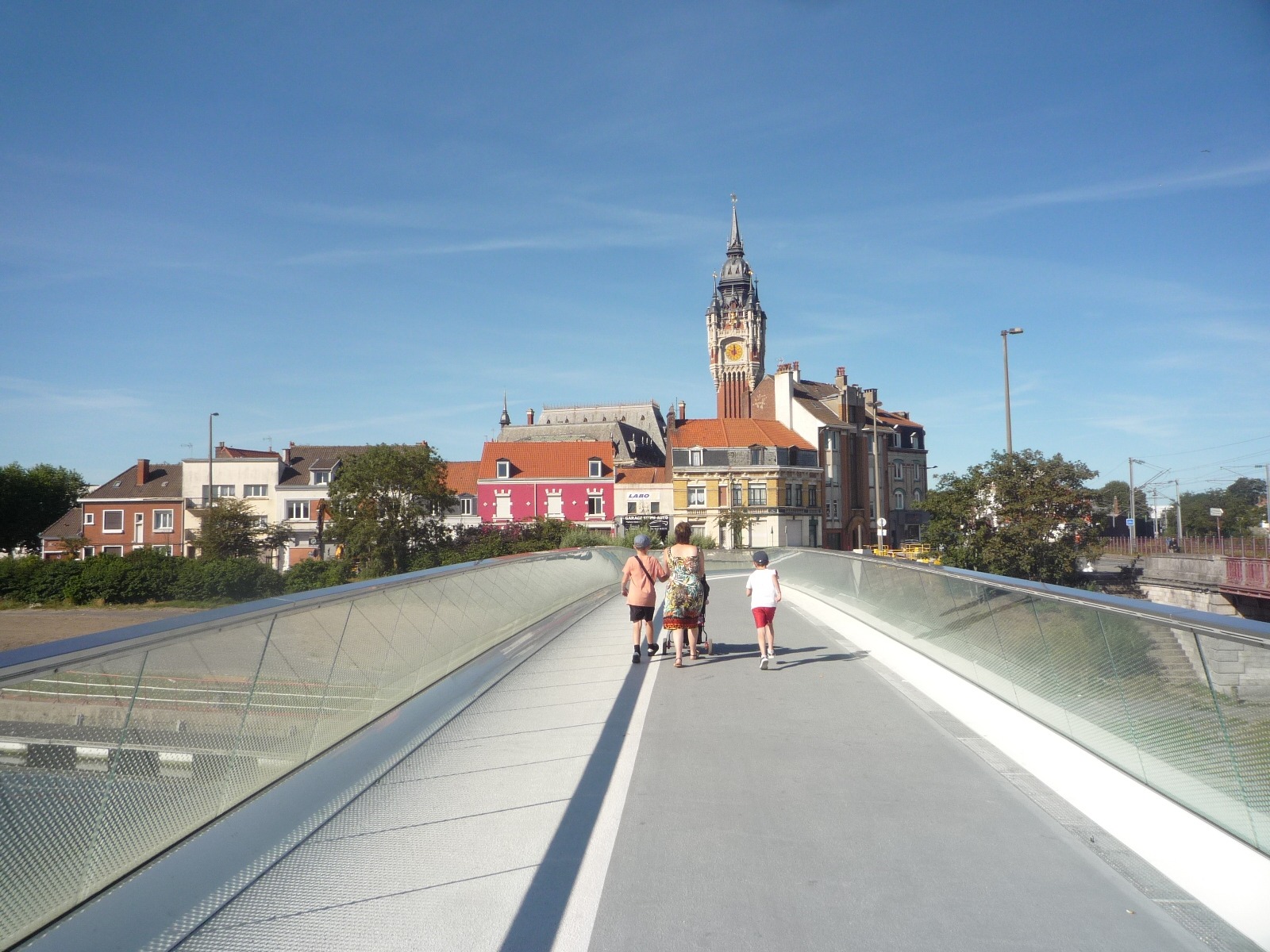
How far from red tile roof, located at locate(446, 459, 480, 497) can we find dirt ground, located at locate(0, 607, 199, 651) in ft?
138

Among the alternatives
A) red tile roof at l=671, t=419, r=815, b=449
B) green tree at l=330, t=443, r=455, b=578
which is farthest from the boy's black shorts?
red tile roof at l=671, t=419, r=815, b=449

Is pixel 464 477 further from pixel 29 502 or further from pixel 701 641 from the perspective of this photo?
pixel 701 641

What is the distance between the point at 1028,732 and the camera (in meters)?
7.97

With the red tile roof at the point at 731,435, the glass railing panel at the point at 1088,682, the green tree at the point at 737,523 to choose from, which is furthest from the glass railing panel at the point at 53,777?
the red tile roof at the point at 731,435

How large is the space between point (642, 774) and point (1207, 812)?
3.26m

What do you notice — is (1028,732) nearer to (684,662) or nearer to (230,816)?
(684,662)

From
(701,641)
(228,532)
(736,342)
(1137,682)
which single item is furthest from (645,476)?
(1137,682)

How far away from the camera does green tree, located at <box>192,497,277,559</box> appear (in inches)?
2534

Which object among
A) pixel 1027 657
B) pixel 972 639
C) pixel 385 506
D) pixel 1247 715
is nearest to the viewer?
pixel 1247 715

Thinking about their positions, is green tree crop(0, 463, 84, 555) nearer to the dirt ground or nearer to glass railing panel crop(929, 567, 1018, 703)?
the dirt ground

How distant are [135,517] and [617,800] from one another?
86015 mm

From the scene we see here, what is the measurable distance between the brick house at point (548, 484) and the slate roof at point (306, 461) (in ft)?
36.1

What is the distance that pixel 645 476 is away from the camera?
282 feet

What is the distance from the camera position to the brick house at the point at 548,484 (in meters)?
83.2
